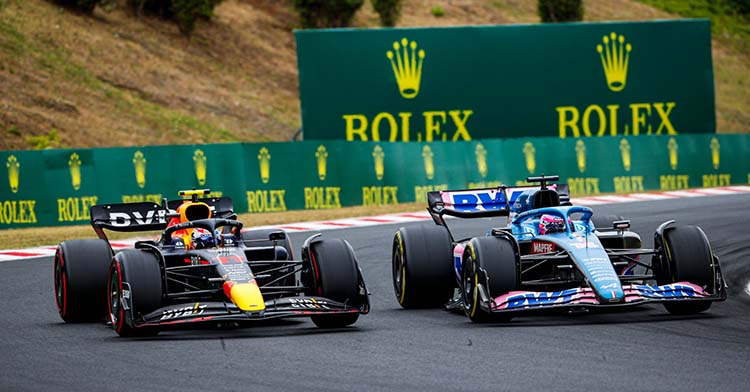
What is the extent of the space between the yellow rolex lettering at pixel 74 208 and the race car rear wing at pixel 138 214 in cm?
1070

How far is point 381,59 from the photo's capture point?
30.6 metres

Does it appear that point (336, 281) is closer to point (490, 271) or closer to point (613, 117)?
point (490, 271)

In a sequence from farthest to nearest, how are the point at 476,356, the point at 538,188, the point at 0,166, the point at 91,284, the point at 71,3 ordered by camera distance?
the point at 71,3 → the point at 0,166 → the point at 538,188 → the point at 91,284 → the point at 476,356

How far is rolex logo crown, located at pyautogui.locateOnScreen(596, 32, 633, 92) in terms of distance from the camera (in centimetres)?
3228

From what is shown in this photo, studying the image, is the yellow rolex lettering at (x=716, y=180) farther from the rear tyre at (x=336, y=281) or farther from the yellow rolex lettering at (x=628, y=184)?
the rear tyre at (x=336, y=281)

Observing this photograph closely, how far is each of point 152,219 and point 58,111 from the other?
23.3m

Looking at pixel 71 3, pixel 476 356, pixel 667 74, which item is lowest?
pixel 476 356

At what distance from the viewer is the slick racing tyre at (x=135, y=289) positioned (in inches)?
425

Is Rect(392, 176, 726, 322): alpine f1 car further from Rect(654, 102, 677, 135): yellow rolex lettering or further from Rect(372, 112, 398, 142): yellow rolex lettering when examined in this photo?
Rect(654, 102, 677, 135): yellow rolex lettering

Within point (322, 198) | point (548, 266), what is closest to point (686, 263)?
point (548, 266)

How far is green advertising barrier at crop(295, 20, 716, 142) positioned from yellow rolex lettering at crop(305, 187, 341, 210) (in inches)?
135

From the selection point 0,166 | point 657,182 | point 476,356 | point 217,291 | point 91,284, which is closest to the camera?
point 476,356

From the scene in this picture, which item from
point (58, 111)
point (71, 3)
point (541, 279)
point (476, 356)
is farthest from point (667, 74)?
point (476, 356)

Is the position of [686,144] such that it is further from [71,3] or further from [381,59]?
[71,3]
